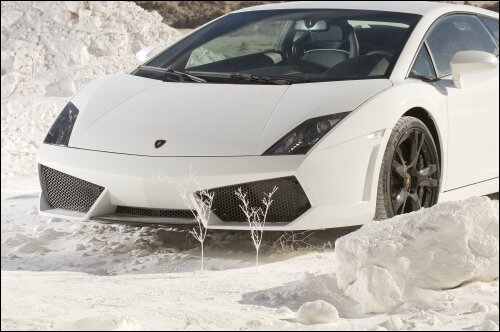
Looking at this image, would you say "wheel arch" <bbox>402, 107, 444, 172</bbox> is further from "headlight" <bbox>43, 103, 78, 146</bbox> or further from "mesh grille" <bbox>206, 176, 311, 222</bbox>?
"headlight" <bbox>43, 103, 78, 146</bbox>

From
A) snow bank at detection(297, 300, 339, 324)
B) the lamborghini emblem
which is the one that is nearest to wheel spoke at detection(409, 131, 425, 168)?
the lamborghini emblem

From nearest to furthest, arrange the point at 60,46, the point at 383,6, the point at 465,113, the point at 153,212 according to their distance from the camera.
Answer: the point at 153,212 < the point at 465,113 < the point at 383,6 < the point at 60,46

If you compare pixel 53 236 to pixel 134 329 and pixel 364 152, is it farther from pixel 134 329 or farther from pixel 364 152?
pixel 134 329

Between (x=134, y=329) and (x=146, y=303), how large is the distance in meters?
0.81

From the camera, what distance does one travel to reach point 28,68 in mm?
15484

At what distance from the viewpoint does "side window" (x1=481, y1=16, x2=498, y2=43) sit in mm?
9023

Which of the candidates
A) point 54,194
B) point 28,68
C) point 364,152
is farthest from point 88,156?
point 28,68

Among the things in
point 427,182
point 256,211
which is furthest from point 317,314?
point 427,182

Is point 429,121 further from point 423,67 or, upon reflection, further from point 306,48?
point 306,48

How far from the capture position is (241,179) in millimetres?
6645

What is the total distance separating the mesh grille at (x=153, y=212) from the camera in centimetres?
687

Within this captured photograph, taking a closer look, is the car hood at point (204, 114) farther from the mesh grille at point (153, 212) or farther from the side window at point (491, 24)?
the side window at point (491, 24)

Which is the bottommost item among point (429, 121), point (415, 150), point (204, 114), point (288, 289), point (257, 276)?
point (257, 276)

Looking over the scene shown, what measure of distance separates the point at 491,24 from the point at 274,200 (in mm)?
3216
